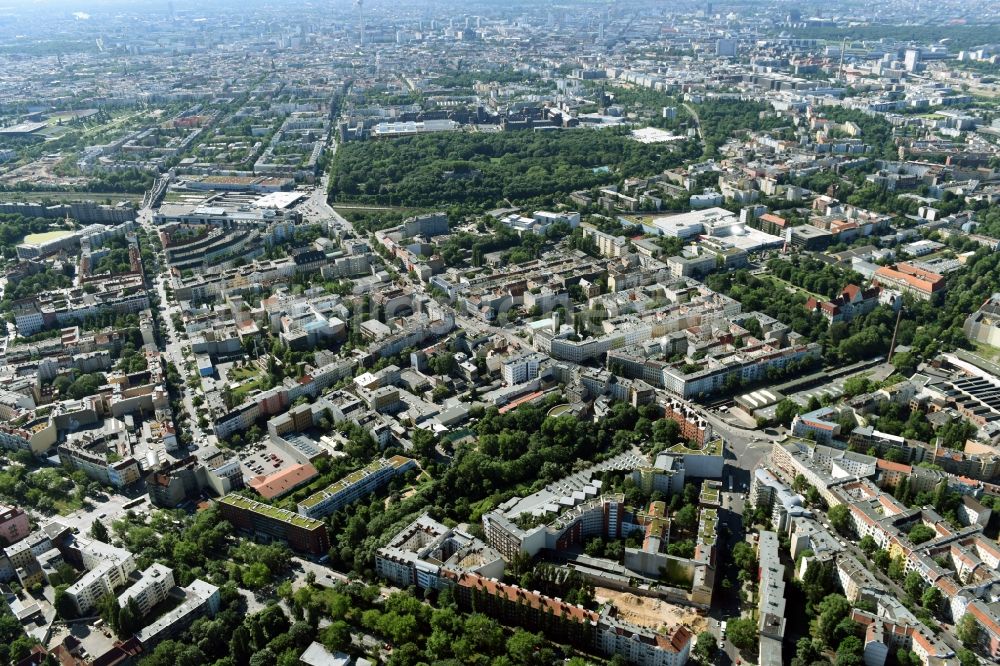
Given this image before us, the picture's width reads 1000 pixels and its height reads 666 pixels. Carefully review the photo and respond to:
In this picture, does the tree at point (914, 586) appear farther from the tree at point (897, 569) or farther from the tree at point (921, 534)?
the tree at point (921, 534)

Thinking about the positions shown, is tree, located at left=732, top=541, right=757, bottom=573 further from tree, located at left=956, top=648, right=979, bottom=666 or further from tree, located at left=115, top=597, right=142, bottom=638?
tree, located at left=115, top=597, right=142, bottom=638

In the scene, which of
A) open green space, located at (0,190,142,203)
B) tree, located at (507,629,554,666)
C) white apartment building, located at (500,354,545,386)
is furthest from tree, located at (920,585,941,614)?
open green space, located at (0,190,142,203)

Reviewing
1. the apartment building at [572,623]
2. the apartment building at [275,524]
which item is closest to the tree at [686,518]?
the apartment building at [572,623]

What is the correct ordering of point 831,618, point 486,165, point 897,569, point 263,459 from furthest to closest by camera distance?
point 486,165 → point 263,459 → point 897,569 → point 831,618

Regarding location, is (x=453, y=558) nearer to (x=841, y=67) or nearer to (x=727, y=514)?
(x=727, y=514)

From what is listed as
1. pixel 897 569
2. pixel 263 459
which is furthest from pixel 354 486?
pixel 897 569

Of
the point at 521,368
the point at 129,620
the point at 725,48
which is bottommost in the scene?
the point at 129,620

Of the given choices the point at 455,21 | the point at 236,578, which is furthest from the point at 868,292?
the point at 455,21

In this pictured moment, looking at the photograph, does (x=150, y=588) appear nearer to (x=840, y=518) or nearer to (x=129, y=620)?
(x=129, y=620)
